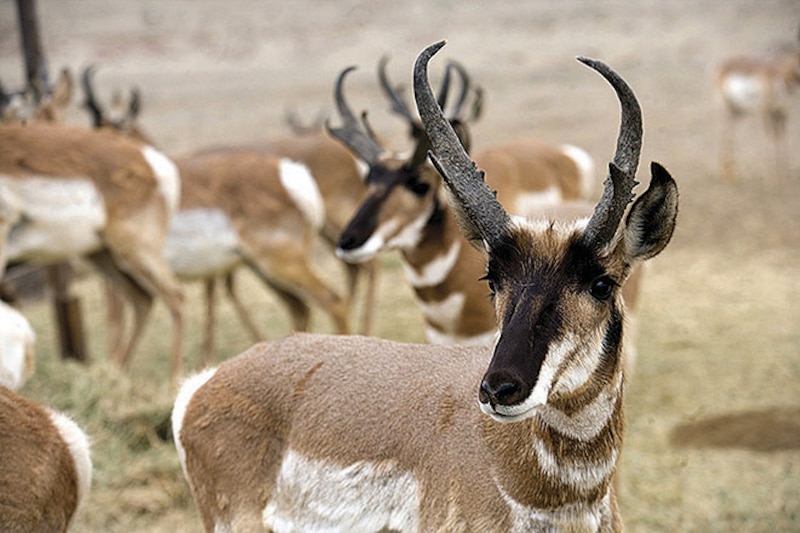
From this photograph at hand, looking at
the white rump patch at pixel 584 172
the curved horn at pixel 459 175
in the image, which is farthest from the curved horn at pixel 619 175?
the white rump patch at pixel 584 172

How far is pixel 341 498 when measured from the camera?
279 centimetres

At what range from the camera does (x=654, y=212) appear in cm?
241

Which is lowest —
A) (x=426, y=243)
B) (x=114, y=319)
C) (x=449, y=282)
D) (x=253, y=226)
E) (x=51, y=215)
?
(x=114, y=319)

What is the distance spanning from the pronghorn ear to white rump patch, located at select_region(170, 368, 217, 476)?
1.35m

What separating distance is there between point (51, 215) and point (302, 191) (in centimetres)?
155

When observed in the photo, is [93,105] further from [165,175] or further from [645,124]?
[645,124]

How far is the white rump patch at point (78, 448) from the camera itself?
3189 mm

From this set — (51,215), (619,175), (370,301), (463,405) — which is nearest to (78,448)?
(463,405)

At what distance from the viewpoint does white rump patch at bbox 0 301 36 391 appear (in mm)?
3871

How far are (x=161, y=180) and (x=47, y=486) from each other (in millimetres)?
3522

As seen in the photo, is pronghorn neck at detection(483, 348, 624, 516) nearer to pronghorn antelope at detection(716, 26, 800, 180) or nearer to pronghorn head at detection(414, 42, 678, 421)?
pronghorn head at detection(414, 42, 678, 421)

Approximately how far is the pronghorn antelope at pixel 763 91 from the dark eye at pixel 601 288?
10853mm

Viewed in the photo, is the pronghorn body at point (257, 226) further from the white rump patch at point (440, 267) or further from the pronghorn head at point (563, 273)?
the pronghorn head at point (563, 273)

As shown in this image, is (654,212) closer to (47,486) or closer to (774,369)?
(47,486)
